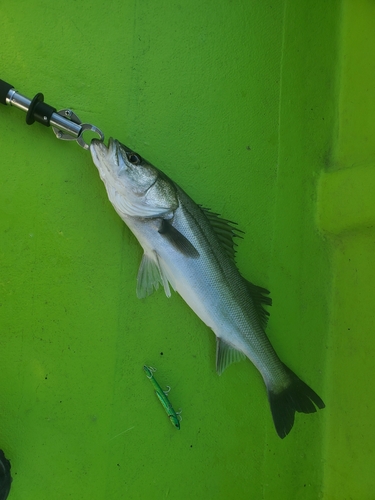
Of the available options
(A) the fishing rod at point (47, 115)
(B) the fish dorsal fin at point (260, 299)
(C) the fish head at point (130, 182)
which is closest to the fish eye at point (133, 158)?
(C) the fish head at point (130, 182)

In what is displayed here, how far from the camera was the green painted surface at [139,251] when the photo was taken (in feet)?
5.47

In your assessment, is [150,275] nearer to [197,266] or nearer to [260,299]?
[197,266]

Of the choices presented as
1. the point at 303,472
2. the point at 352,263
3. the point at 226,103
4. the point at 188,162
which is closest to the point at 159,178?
the point at 188,162

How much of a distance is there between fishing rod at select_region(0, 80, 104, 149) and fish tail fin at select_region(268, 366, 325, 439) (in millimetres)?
1301

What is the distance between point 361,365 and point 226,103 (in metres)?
1.39

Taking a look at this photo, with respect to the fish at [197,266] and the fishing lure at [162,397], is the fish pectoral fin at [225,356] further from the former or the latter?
the fishing lure at [162,397]

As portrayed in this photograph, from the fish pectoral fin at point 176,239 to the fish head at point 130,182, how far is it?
50 millimetres

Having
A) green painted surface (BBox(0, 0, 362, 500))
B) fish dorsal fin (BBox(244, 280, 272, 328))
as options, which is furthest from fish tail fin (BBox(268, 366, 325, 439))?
fish dorsal fin (BBox(244, 280, 272, 328))

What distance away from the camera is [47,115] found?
1.63 metres

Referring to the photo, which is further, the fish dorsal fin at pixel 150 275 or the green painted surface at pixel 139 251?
the fish dorsal fin at pixel 150 275

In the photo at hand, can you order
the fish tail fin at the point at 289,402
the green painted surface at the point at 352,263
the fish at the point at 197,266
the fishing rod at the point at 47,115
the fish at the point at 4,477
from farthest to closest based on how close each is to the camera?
the green painted surface at the point at 352,263 → the fish tail fin at the point at 289,402 → the fish at the point at 197,266 → the fishing rod at the point at 47,115 → the fish at the point at 4,477

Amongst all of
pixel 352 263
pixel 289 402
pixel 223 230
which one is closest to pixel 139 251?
pixel 223 230

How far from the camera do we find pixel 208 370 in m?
1.93

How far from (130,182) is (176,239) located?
0.94 ft
